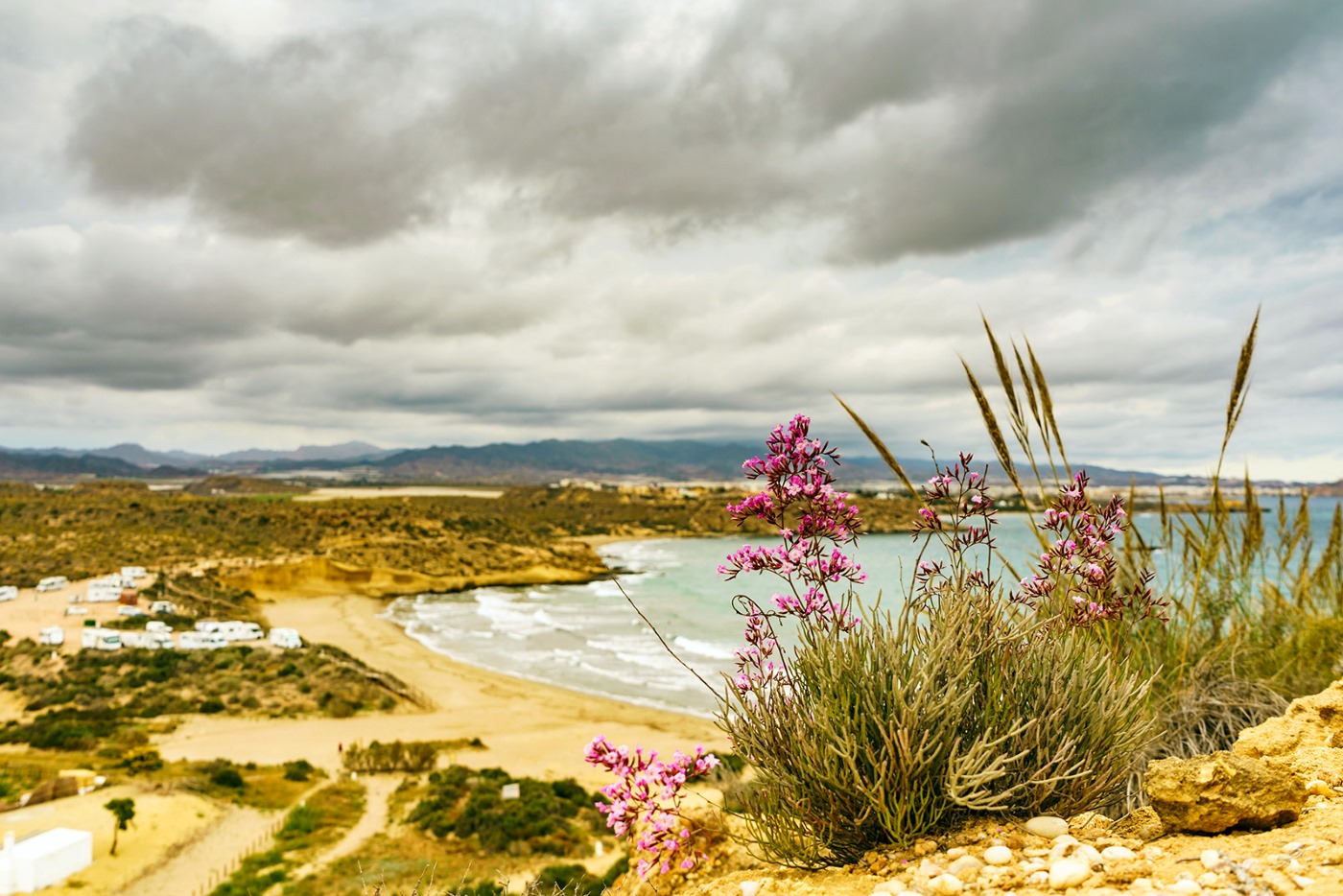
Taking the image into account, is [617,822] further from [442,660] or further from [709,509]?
[709,509]

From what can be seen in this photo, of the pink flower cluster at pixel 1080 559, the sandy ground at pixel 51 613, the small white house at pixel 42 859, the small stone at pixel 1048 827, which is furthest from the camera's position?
the sandy ground at pixel 51 613

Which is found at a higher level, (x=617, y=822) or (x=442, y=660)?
(x=617, y=822)

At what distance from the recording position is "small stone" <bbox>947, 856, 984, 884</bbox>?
2.20 metres

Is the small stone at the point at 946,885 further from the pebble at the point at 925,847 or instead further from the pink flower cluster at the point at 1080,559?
the pink flower cluster at the point at 1080,559

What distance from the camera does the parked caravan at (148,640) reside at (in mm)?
32188

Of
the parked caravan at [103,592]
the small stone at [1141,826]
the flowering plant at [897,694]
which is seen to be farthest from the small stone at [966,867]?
the parked caravan at [103,592]

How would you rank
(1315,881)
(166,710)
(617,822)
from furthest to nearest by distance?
(166,710) → (617,822) → (1315,881)

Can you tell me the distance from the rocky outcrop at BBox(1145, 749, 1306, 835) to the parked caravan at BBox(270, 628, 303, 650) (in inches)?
1496

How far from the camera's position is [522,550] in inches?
2621

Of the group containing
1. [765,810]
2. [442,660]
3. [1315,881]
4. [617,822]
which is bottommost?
[442,660]

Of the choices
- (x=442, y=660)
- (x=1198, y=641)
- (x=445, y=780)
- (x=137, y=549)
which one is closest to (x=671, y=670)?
(x=442, y=660)

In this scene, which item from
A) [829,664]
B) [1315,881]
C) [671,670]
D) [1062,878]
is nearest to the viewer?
[1315,881]

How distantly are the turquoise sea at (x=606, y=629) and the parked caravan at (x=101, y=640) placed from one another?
45.9 feet

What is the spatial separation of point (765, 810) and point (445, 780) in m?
19.5
